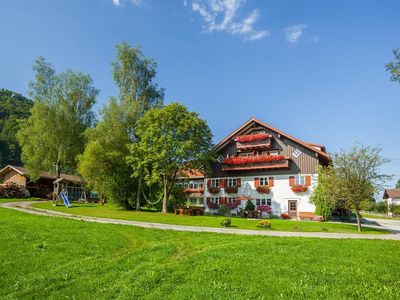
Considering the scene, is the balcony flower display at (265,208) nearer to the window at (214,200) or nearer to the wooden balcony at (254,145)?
the window at (214,200)

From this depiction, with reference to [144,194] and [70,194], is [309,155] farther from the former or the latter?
[70,194]

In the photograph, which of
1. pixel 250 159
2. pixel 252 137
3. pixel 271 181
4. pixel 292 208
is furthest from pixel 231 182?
pixel 292 208

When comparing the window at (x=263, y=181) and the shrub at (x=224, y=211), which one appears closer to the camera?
the window at (x=263, y=181)

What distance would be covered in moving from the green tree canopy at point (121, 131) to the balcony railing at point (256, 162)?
13.4m

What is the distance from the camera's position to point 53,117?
165 feet

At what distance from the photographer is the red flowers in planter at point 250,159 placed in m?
44.8

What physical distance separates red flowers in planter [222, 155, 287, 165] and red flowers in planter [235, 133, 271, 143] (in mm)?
2435

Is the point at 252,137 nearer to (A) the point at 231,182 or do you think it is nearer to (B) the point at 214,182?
(A) the point at 231,182

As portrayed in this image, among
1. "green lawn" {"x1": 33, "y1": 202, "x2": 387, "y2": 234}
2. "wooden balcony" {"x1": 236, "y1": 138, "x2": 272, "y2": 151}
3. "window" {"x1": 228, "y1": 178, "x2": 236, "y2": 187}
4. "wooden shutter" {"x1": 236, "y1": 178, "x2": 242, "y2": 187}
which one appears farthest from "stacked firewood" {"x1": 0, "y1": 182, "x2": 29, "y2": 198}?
"wooden balcony" {"x1": 236, "y1": 138, "x2": 272, "y2": 151}

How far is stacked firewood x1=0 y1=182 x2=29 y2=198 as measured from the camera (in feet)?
181

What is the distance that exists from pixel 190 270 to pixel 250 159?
36.6m

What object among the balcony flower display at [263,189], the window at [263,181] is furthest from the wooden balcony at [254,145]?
the balcony flower display at [263,189]

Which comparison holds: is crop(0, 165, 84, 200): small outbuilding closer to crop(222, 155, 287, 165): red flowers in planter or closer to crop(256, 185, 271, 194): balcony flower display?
crop(222, 155, 287, 165): red flowers in planter

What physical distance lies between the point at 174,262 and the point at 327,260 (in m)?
5.64
